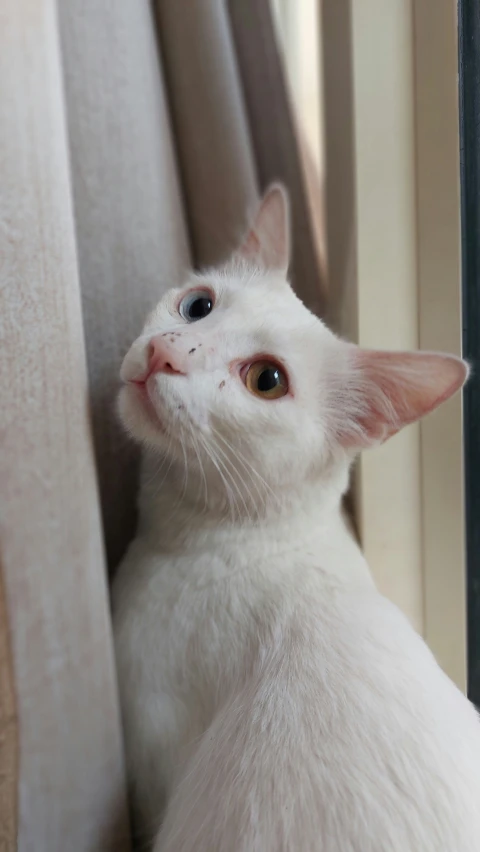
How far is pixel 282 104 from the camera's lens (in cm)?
88

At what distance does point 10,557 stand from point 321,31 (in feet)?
2.57

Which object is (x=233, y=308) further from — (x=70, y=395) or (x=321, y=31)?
(x=321, y=31)

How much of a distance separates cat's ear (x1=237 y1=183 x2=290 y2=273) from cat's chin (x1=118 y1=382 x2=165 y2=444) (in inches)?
11.6

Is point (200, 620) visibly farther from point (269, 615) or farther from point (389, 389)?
point (389, 389)

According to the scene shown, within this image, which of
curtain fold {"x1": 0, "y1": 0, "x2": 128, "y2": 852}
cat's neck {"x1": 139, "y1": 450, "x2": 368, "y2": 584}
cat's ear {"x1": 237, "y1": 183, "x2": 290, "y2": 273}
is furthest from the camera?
cat's ear {"x1": 237, "y1": 183, "x2": 290, "y2": 273}

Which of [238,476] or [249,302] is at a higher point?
[249,302]

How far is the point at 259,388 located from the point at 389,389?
0.47ft

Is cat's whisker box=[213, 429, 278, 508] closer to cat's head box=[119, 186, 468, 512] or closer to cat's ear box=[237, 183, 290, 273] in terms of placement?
cat's head box=[119, 186, 468, 512]

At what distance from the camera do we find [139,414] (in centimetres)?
61

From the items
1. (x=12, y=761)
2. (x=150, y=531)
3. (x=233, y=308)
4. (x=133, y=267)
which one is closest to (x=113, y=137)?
(x=133, y=267)

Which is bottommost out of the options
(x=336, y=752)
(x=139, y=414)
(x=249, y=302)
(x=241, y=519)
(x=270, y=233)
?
(x=336, y=752)

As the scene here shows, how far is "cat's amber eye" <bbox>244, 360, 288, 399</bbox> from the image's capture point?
621 millimetres

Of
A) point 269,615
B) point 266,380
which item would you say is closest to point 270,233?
point 266,380

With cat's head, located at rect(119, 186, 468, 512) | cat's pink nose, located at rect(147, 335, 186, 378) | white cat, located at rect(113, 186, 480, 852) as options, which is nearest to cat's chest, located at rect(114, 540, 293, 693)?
white cat, located at rect(113, 186, 480, 852)
